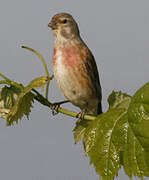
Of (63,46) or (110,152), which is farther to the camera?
(63,46)

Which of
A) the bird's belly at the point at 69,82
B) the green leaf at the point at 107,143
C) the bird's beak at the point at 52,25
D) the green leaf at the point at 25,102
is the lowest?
the green leaf at the point at 107,143

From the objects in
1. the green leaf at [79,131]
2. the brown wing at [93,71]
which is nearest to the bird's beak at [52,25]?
the brown wing at [93,71]

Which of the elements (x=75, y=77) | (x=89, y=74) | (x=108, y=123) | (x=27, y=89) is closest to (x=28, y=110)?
(x=27, y=89)

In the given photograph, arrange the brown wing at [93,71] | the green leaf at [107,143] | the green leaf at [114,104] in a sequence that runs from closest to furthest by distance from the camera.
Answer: the green leaf at [107,143] → the green leaf at [114,104] → the brown wing at [93,71]

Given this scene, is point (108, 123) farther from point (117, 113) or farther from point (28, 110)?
point (28, 110)

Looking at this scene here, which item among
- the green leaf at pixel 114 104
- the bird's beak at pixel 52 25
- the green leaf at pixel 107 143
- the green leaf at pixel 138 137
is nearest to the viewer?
the green leaf at pixel 138 137

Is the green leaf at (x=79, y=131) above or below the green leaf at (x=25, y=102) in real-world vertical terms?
below

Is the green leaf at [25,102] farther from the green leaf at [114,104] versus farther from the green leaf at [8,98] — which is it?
the green leaf at [114,104]
